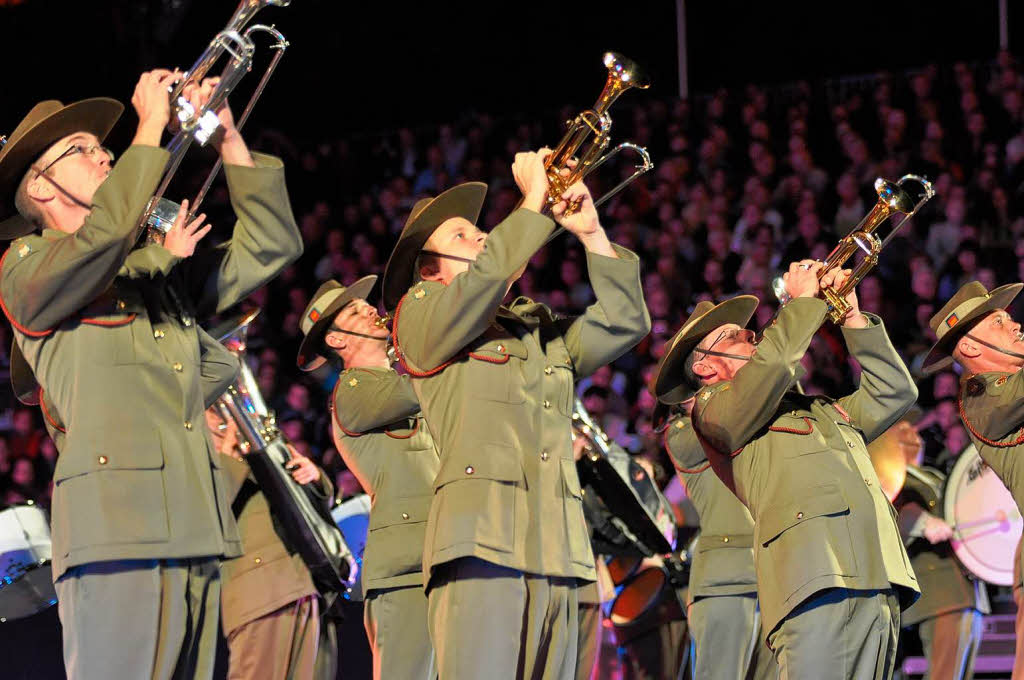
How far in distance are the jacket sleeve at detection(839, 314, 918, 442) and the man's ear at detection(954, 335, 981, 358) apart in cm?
70

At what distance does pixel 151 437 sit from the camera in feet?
11.3

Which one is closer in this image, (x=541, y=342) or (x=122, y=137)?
(x=541, y=342)

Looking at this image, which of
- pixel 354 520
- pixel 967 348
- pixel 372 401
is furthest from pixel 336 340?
pixel 967 348

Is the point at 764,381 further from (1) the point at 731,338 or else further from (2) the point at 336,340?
(2) the point at 336,340

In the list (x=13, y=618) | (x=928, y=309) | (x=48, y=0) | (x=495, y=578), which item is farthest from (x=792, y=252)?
(x=48, y=0)

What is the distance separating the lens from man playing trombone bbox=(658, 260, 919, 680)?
4625 mm

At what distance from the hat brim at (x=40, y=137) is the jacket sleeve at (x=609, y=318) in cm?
147

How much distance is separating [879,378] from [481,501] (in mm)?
2114

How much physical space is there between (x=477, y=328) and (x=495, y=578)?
71 centimetres

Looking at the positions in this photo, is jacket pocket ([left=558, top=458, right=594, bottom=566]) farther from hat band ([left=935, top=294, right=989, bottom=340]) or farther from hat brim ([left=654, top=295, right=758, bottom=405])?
hat band ([left=935, top=294, right=989, bottom=340])

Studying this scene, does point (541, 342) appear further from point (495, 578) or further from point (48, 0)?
point (48, 0)

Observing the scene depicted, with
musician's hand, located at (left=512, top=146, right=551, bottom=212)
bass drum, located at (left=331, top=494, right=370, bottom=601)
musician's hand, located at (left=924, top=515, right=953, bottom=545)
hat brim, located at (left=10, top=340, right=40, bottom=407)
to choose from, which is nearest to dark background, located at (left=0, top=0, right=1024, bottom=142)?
bass drum, located at (left=331, top=494, right=370, bottom=601)

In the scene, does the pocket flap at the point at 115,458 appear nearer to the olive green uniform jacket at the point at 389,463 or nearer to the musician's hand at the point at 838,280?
the olive green uniform jacket at the point at 389,463

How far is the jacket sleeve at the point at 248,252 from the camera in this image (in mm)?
3836
